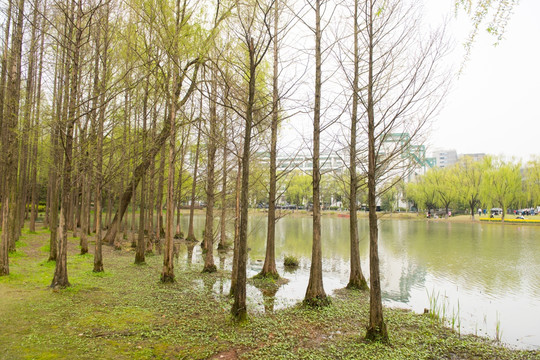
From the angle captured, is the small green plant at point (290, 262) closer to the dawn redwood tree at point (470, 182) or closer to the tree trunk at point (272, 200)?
the tree trunk at point (272, 200)

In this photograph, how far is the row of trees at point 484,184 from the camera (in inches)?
1763

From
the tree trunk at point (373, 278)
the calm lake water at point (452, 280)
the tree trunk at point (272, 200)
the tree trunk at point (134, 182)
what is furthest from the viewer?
the tree trunk at point (134, 182)

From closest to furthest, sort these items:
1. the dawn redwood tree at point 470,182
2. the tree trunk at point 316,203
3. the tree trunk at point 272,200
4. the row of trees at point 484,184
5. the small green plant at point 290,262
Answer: the tree trunk at point 316,203 < the tree trunk at point 272,200 < the small green plant at point 290,262 < the row of trees at point 484,184 < the dawn redwood tree at point 470,182

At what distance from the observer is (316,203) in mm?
7996

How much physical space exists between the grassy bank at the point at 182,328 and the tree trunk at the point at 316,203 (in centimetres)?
39

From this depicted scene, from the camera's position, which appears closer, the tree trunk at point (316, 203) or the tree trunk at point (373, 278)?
the tree trunk at point (373, 278)

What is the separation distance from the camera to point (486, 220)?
47.6 meters

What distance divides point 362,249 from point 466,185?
3762 cm

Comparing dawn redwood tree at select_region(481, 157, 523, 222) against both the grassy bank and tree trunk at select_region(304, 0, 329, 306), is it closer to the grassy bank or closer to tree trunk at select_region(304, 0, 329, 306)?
the grassy bank

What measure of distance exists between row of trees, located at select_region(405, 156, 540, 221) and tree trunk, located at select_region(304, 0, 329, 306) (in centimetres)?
4661

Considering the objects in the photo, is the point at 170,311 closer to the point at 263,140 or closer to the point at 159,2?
the point at 263,140

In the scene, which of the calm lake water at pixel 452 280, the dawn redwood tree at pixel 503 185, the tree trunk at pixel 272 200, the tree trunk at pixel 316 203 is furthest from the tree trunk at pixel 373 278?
the dawn redwood tree at pixel 503 185

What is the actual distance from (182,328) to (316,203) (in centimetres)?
395

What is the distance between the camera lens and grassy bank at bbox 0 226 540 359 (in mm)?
4941
